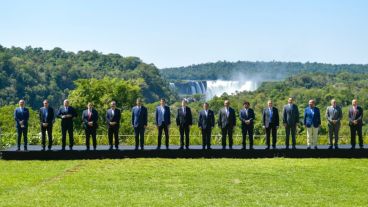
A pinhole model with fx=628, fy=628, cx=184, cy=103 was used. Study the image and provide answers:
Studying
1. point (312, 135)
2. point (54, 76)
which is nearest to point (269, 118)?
point (312, 135)

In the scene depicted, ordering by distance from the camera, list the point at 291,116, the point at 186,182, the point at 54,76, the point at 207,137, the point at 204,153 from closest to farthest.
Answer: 1. the point at 186,182
2. the point at 204,153
3. the point at 291,116
4. the point at 207,137
5. the point at 54,76

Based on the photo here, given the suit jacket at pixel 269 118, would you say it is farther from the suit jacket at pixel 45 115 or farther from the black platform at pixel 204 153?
the suit jacket at pixel 45 115

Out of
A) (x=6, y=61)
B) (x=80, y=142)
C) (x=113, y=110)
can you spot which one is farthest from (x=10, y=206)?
(x=6, y=61)

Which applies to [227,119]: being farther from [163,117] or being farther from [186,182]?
[186,182]

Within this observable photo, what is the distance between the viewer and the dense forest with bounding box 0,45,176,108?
12312 centimetres

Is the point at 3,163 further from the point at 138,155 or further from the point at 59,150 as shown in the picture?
the point at 138,155

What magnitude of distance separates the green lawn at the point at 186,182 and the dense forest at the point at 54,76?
88641 mm

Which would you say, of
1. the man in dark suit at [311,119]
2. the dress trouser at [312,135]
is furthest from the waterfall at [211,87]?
the man in dark suit at [311,119]

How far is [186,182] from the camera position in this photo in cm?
1472

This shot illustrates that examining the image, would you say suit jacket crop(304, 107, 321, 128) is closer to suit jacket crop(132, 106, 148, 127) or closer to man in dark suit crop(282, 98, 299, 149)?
man in dark suit crop(282, 98, 299, 149)

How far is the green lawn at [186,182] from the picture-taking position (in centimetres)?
1244

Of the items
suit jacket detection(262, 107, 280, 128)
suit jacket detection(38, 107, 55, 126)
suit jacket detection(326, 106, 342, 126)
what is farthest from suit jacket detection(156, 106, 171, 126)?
suit jacket detection(326, 106, 342, 126)

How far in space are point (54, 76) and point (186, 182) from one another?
13648 centimetres

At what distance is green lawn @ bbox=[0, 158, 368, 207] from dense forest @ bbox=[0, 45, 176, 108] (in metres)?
88.6
